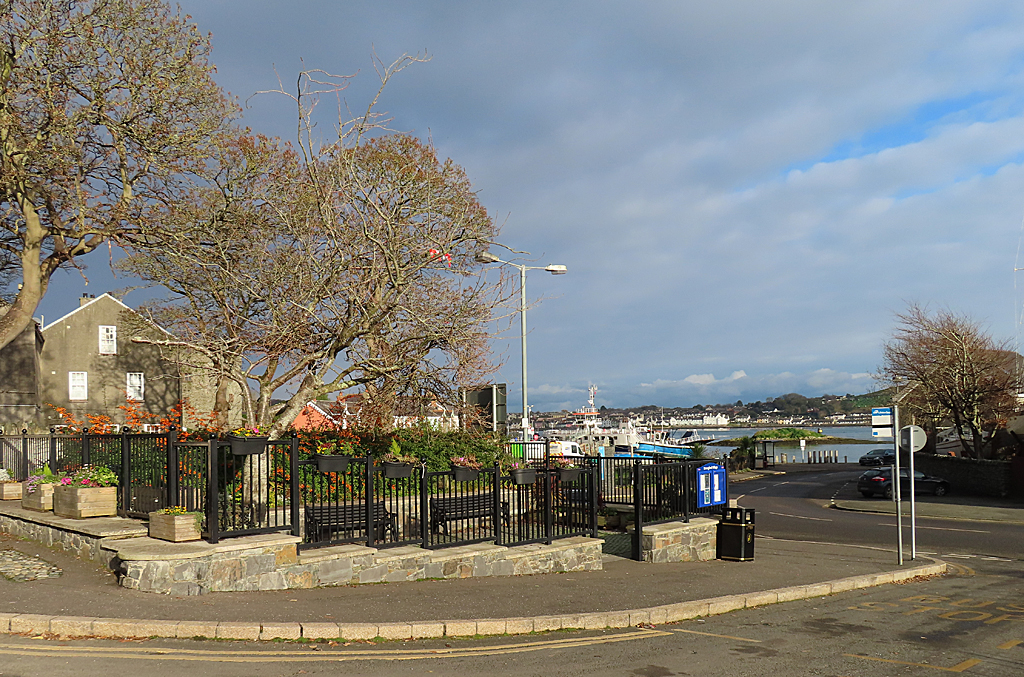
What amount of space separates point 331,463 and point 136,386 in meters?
33.1

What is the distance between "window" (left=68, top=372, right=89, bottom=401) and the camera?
3925 centimetres

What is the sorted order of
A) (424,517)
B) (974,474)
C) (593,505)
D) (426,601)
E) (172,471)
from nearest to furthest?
(426,601) < (172,471) < (424,517) < (593,505) < (974,474)

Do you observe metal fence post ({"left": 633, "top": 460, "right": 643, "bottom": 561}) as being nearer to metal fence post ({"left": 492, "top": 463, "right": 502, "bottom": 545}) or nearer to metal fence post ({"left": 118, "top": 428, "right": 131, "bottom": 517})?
metal fence post ({"left": 492, "top": 463, "right": 502, "bottom": 545})

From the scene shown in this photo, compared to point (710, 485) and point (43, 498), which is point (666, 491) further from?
point (43, 498)

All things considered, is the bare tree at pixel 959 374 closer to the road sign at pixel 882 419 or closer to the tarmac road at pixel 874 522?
the tarmac road at pixel 874 522

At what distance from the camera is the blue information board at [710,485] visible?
1648cm

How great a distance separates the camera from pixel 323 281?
623 inches

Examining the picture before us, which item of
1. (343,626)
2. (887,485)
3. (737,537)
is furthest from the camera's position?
(887,485)

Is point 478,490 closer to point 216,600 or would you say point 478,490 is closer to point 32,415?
point 216,600

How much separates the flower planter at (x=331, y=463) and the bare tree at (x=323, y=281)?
11.1ft

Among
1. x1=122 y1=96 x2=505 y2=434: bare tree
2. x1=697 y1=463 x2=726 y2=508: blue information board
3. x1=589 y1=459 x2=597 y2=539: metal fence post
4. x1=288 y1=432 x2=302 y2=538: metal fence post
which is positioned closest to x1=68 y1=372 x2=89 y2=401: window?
x1=122 y1=96 x2=505 y2=434: bare tree

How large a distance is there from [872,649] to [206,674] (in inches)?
277

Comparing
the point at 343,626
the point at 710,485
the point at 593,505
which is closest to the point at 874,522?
the point at 710,485

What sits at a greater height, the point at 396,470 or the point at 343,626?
the point at 396,470
